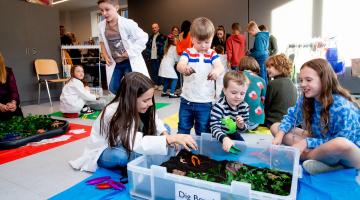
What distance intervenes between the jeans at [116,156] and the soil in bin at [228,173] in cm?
25

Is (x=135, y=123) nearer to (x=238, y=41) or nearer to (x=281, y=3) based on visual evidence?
(x=238, y=41)

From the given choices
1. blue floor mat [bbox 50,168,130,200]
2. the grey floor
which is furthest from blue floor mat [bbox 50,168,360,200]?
the grey floor

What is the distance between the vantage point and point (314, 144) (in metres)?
1.54

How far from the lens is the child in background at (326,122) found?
146cm

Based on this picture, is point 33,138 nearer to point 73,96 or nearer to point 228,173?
point 73,96

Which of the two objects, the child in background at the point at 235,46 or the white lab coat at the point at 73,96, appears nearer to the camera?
the white lab coat at the point at 73,96

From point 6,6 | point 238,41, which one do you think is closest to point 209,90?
point 238,41

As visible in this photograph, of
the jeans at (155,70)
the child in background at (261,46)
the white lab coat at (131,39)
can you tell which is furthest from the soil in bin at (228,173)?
the jeans at (155,70)

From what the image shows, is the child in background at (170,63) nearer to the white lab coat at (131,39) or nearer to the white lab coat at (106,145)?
the white lab coat at (131,39)

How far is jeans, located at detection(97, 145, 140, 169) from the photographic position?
1.54 meters

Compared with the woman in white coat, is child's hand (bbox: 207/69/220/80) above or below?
below

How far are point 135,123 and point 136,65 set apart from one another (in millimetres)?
990

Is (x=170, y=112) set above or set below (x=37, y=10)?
below

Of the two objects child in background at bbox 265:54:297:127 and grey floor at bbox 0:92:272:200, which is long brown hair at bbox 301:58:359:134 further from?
child in background at bbox 265:54:297:127
